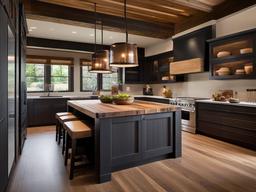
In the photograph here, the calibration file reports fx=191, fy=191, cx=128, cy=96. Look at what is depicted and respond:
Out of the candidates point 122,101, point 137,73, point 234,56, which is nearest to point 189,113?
point 234,56

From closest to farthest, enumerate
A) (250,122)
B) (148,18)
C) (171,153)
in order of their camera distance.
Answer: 1. (171,153)
2. (250,122)
3. (148,18)

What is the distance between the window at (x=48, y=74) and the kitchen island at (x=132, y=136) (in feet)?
13.6

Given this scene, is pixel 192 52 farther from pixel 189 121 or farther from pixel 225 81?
pixel 189 121

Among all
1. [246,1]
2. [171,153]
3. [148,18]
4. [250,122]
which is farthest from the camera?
[148,18]

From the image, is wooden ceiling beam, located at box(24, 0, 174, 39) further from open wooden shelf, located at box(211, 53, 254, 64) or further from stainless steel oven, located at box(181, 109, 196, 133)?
stainless steel oven, located at box(181, 109, 196, 133)

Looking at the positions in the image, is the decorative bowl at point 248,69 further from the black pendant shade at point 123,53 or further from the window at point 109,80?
the window at point 109,80

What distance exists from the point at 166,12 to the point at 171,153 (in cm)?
340

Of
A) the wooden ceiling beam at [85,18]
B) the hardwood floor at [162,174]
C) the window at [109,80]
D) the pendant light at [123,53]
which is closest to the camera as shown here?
the hardwood floor at [162,174]

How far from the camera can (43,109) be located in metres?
5.78

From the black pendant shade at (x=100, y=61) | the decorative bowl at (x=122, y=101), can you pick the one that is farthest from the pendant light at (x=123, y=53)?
the black pendant shade at (x=100, y=61)

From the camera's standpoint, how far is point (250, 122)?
3447mm

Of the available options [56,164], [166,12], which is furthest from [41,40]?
[56,164]

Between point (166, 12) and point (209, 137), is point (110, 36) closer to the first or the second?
Answer: point (166, 12)

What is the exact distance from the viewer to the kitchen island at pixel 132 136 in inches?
96.1
